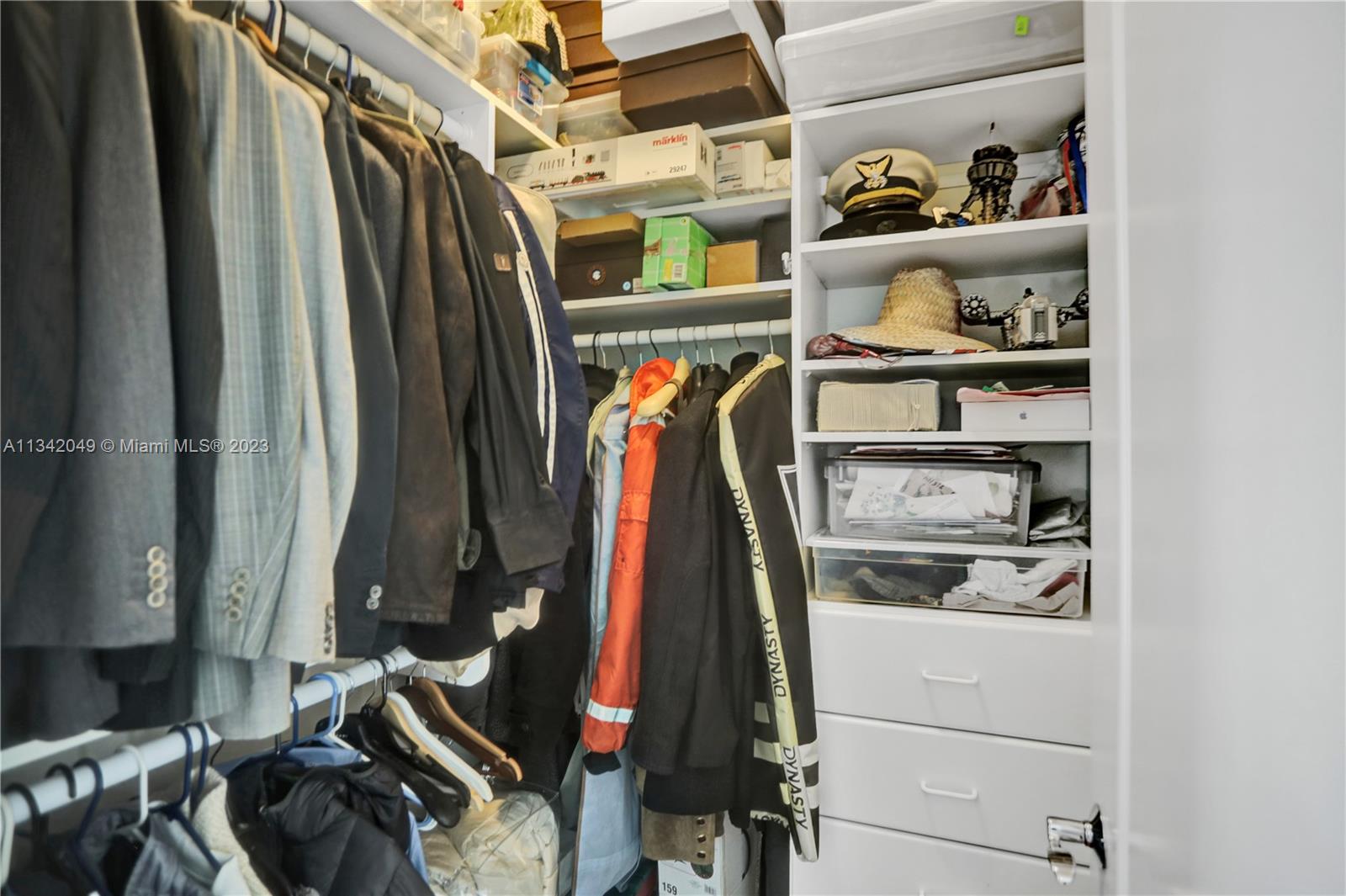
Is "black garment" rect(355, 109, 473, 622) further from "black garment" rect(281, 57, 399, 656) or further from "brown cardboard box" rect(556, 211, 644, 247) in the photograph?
"brown cardboard box" rect(556, 211, 644, 247)

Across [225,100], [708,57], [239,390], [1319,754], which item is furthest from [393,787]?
[708,57]

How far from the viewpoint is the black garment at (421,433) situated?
0.74 meters

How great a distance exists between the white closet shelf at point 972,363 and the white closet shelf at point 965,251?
0.23m

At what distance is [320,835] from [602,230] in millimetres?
1319

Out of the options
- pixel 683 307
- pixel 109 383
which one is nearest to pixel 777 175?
pixel 683 307

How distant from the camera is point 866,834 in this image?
1351 mm

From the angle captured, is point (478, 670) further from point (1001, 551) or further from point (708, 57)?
point (708, 57)

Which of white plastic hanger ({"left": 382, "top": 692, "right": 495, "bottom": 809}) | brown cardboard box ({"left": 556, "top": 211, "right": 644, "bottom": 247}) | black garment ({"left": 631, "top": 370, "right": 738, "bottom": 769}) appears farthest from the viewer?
brown cardboard box ({"left": 556, "top": 211, "right": 644, "bottom": 247})

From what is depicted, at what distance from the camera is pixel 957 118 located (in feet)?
4.75

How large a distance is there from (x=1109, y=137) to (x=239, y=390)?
2.34ft

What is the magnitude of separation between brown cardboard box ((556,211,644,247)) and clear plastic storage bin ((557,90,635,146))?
0.67 ft

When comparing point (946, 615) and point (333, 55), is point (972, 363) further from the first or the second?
point (333, 55)

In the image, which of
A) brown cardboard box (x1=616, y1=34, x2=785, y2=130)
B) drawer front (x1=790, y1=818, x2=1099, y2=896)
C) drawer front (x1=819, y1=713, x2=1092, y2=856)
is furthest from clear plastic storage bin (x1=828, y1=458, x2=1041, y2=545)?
brown cardboard box (x1=616, y1=34, x2=785, y2=130)

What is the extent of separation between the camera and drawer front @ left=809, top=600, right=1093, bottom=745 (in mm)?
1226
